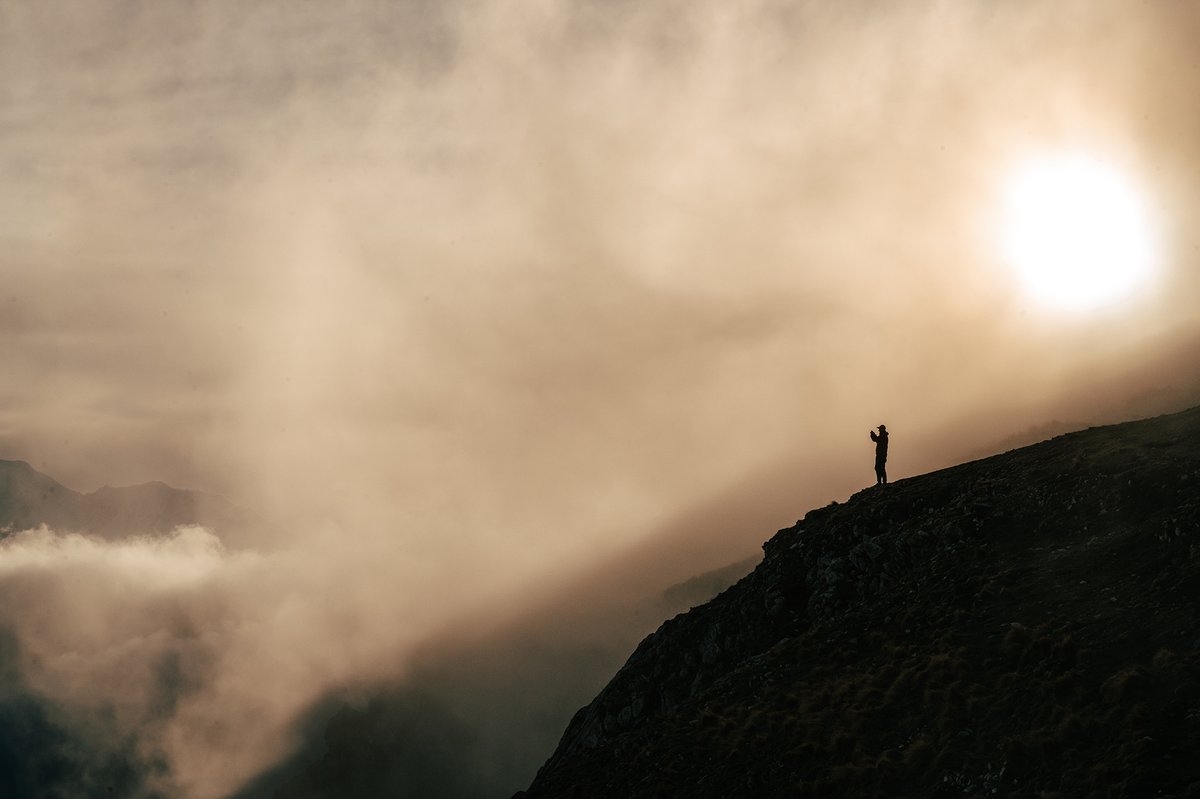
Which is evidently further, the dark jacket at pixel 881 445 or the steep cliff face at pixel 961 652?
the dark jacket at pixel 881 445

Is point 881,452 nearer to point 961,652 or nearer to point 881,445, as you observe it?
point 881,445

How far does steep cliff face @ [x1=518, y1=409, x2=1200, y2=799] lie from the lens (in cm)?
3086

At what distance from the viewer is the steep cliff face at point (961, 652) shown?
3086 centimetres

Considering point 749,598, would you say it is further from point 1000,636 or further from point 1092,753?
point 1092,753

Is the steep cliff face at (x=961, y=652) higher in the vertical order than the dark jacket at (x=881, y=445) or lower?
lower

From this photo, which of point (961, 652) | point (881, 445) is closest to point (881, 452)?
point (881, 445)

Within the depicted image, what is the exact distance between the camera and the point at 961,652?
127 ft

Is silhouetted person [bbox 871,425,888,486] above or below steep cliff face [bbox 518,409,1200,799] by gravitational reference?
above

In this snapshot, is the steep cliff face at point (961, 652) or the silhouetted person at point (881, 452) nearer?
the steep cliff face at point (961, 652)

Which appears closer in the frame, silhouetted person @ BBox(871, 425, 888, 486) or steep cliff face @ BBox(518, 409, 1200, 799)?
steep cliff face @ BBox(518, 409, 1200, 799)

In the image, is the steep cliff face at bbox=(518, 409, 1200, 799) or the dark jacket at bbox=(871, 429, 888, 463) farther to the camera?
the dark jacket at bbox=(871, 429, 888, 463)

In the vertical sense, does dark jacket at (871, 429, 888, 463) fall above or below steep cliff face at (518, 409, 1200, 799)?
above

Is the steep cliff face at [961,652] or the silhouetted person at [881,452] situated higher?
the silhouetted person at [881,452]

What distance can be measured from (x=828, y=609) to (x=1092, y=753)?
2324 cm
